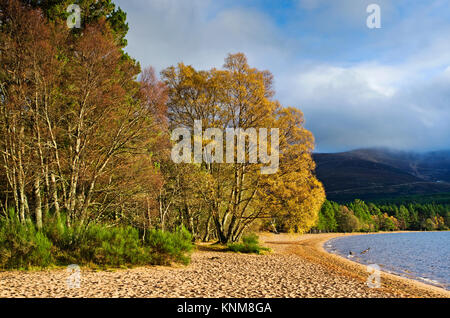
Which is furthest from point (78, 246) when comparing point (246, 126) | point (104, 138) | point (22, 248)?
point (246, 126)

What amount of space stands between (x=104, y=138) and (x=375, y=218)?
407ft

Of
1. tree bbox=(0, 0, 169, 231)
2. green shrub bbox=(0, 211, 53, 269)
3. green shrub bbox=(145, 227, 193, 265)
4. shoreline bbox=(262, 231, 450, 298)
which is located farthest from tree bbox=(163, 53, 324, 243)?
green shrub bbox=(0, 211, 53, 269)

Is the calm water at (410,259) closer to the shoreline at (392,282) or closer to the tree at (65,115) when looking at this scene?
the shoreline at (392,282)

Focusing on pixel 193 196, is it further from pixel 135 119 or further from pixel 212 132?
pixel 135 119

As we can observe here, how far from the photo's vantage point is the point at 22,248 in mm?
9922

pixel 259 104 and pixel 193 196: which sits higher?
pixel 259 104

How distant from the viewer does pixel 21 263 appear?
986 centimetres

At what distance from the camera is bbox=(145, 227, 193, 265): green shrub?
40.1 feet

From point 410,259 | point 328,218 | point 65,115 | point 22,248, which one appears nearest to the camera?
point 22,248

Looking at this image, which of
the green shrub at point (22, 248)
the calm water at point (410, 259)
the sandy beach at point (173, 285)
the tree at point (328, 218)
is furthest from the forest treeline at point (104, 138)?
the tree at point (328, 218)

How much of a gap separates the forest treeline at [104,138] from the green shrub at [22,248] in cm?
5

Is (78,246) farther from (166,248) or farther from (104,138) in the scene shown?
(104,138)
